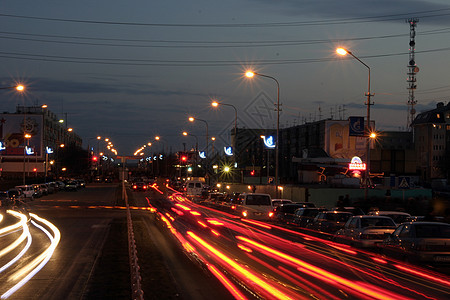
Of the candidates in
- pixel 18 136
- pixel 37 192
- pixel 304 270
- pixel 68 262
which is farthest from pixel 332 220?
pixel 18 136

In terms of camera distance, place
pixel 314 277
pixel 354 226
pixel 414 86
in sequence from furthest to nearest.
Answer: pixel 414 86 < pixel 354 226 < pixel 314 277

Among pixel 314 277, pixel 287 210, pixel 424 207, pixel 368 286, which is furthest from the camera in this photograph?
pixel 424 207

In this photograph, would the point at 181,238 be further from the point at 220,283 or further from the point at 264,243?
the point at 220,283

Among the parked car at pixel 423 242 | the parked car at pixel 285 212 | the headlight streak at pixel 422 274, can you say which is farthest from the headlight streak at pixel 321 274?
the parked car at pixel 285 212

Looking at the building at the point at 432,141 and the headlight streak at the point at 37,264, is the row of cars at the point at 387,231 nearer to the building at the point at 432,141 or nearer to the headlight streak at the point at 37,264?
the headlight streak at the point at 37,264

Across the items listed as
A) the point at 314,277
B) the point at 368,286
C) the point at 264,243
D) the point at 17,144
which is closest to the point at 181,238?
the point at 264,243

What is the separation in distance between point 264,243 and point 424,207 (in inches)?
871

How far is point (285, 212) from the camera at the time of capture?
36406 millimetres

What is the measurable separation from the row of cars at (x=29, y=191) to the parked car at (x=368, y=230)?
34690mm

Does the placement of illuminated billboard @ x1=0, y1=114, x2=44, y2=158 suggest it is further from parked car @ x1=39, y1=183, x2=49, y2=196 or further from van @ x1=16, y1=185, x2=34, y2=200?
van @ x1=16, y1=185, x2=34, y2=200

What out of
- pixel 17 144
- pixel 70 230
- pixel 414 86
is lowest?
pixel 70 230

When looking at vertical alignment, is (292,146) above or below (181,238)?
above

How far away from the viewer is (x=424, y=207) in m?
41.8

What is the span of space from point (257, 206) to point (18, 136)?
315 feet
